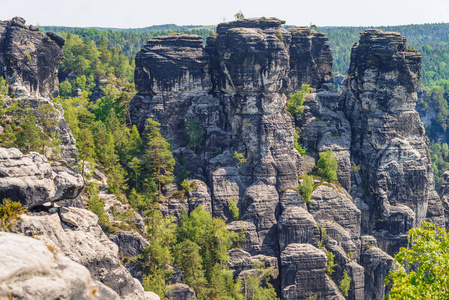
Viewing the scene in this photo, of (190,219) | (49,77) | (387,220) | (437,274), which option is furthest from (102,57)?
(437,274)

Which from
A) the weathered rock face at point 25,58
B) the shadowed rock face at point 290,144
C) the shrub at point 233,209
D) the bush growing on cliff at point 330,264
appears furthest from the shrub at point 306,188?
the weathered rock face at point 25,58

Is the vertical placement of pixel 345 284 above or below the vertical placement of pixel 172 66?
below

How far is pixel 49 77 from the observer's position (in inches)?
2480

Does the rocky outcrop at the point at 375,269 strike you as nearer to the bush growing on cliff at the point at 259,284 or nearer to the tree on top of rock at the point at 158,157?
the bush growing on cliff at the point at 259,284

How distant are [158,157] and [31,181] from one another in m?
36.4

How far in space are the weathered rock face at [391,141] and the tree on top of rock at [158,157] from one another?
2690 centimetres

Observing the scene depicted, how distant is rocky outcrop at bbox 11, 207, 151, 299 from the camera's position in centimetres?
2262

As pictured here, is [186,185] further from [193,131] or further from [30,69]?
[30,69]

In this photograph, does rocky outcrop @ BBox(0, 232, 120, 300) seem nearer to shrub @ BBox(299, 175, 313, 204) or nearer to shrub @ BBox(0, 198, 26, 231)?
shrub @ BBox(0, 198, 26, 231)

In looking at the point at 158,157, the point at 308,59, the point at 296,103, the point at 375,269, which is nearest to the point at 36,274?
the point at 158,157

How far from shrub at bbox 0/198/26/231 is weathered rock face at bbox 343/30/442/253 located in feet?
174

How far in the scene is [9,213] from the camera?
71.9ft

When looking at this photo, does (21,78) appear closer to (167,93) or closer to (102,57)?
(167,93)

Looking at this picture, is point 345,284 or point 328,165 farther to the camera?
point 328,165
